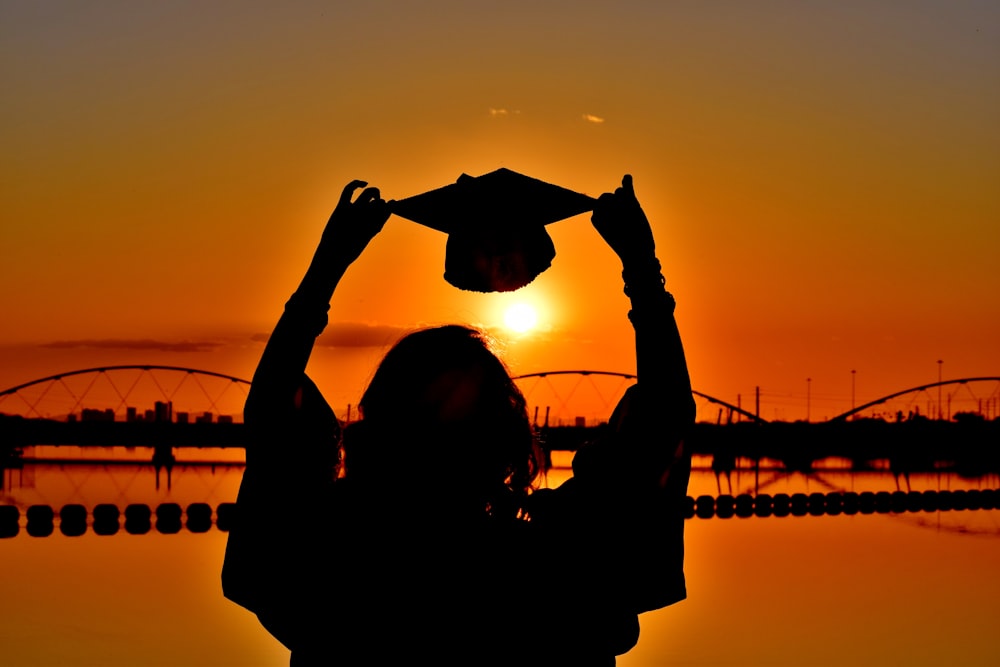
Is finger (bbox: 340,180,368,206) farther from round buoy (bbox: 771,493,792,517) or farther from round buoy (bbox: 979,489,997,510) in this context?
round buoy (bbox: 979,489,997,510)

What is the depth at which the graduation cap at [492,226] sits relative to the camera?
3.43 meters

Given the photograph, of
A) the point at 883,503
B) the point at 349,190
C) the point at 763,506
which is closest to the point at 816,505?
the point at 763,506

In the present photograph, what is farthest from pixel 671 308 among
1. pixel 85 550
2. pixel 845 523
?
pixel 845 523

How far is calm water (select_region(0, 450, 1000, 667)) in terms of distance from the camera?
23.6 meters

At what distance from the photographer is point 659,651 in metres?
23.6

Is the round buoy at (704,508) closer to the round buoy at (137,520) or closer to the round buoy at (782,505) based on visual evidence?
the round buoy at (782,505)

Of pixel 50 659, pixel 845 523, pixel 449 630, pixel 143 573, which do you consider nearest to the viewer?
pixel 449 630

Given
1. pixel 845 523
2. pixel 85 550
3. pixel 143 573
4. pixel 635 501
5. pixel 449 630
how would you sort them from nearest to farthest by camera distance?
pixel 449 630
pixel 635 501
pixel 143 573
pixel 85 550
pixel 845 523

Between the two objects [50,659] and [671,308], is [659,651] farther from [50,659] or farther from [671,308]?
[671,308]

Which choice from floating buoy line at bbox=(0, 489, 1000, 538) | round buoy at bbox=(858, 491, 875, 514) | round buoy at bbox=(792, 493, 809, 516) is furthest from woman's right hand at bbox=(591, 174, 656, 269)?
round buoy at bbox=(858, 491, 875, 514)

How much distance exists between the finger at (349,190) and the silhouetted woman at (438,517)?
130 mm

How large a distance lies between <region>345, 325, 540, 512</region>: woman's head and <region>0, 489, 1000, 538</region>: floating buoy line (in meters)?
24.9

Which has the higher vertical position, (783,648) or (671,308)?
(671,308)

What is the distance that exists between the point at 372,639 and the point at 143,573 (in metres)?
32.6
